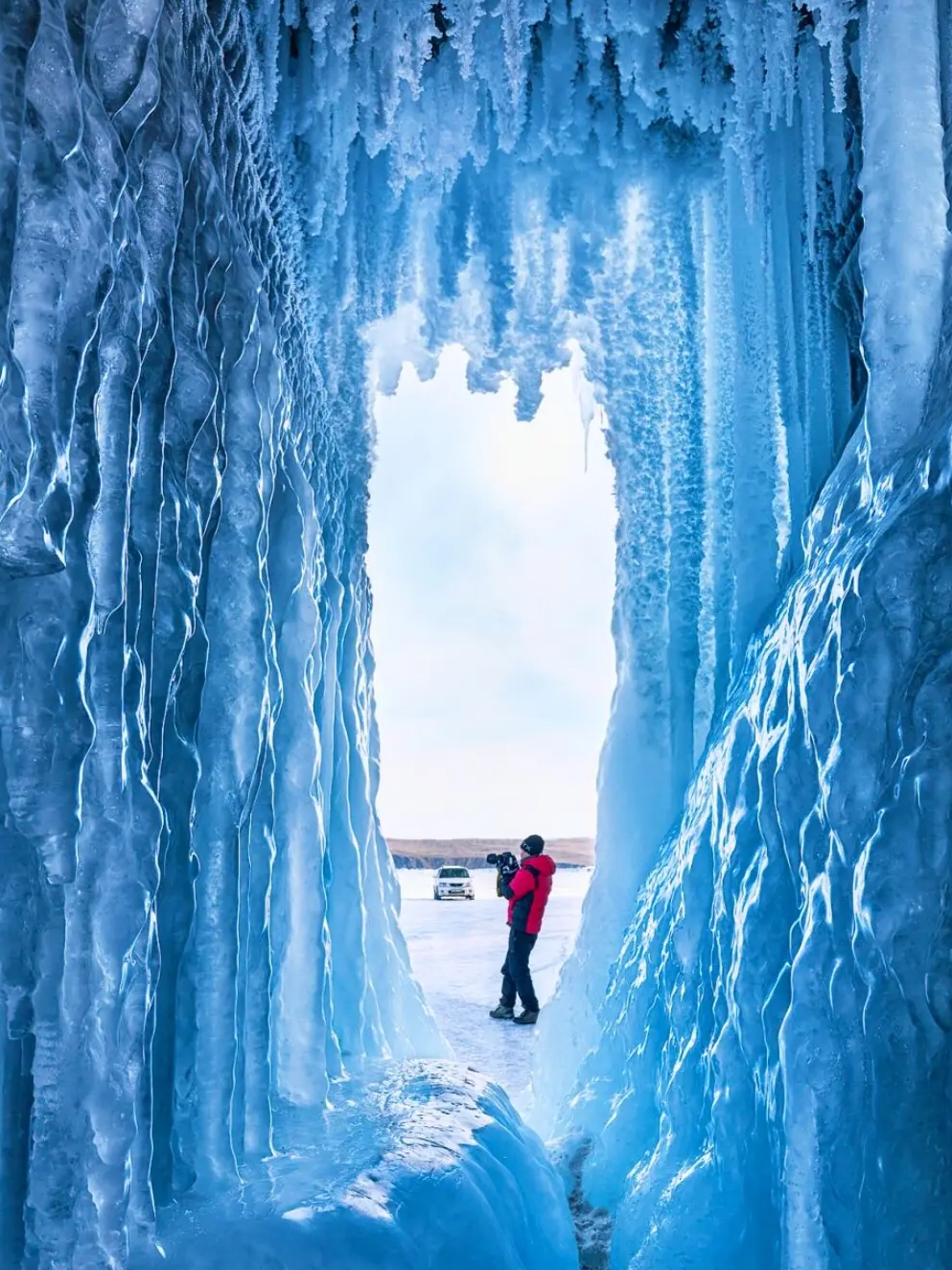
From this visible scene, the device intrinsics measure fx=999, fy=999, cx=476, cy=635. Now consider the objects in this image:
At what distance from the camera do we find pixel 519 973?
21.0ft

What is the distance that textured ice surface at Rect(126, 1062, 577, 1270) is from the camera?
82.3 inches

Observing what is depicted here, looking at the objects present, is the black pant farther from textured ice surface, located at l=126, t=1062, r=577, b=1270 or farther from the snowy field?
textured ice surface, located at l=126, t=1062, r=577, b=1270

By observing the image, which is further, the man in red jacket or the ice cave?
the man in red jacket

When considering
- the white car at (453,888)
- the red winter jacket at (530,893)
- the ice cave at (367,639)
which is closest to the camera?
the ice cave at (367,639)

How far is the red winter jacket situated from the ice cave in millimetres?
879

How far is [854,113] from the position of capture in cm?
397

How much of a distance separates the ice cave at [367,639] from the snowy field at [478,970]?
52cm

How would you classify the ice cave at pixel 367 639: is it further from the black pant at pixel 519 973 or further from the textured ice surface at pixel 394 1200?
the black pant at pixel 519 973

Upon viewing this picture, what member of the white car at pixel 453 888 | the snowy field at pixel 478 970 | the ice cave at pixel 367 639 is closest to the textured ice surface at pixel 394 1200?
→ the ice cave at pixel 367 639

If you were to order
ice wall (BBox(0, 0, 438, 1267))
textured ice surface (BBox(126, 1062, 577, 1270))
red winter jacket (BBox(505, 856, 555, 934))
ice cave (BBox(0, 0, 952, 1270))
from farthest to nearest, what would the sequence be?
red winter jacket (BBox(505, 856, 555, 934))
textured ice surface (BBox(126, 1062, 577, 1270))
ice cave (BBox(0, 0, 952, 1270))
ice wall (BBox(0, 0, 438, 1267))

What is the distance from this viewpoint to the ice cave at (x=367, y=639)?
1883mm

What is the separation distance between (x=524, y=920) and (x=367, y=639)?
203 centimetres

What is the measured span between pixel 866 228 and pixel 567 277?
248cm

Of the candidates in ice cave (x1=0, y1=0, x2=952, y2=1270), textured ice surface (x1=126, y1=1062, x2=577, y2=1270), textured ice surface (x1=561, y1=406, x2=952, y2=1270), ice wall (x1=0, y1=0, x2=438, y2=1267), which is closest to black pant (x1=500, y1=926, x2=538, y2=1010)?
ice cave (x1=0, y1=0, x2=952, y2=1270)
